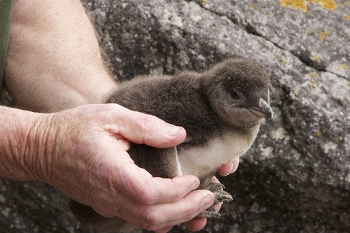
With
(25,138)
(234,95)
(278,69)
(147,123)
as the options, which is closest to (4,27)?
(25,138)

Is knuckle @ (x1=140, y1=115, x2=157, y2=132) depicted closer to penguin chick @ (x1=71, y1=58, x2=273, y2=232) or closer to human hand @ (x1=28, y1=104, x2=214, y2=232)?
human hand @ (x1=28, y1=104, x2=214, y2=232)

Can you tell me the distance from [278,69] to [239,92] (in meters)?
0.74

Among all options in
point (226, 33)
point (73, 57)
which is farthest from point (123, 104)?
point (226, 33)

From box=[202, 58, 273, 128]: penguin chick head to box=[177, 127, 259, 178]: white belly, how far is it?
0.25ft

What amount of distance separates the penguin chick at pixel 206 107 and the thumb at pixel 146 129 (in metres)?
0.14

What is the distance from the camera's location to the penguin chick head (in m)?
2.46

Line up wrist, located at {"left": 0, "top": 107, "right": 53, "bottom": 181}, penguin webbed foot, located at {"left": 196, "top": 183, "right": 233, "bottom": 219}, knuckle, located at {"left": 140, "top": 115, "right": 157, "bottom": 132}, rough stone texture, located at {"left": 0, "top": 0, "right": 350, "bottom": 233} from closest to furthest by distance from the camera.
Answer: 1. knuckle, located at {"left": 140, "top": 115, "right": 157, "bottom": 132}
2. wrist, located at {"left": 0, "top": 107, "right": 53, "bottom": 181}
3. penguin webbed foot, located at {"left": 196, "top": 183, "right": 233, "bottom": 219}
4. rough stone texture, located at {"left": 0, "top": 0, "right": 350, "bottom": 233}

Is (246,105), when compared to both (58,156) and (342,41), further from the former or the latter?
(342,41)

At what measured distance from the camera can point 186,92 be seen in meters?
2.43

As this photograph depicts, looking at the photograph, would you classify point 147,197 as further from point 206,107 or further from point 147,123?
point 206,107

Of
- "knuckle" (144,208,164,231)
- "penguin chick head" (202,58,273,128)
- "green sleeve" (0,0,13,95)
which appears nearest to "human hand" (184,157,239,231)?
"penguin chick head" (202,58,273,128)

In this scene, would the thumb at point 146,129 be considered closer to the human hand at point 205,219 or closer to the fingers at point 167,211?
the fingers at point 167,211

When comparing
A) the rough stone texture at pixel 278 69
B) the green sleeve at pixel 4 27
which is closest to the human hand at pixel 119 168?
the green sleeve at pixel 4 27

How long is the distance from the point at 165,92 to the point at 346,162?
1264 mm
